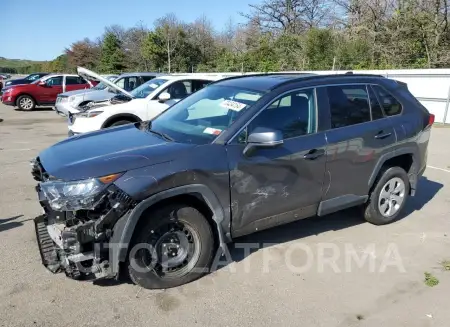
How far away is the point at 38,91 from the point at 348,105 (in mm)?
17411

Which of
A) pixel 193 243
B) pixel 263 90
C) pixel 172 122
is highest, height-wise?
pixel 263 90

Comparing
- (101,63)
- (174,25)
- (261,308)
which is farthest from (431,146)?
(101,63)

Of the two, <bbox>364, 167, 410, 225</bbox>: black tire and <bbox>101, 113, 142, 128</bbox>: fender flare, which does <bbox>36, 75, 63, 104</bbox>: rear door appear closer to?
<bbox>101, 113, 142, 128</bbox>: fender flare

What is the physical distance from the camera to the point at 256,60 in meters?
27.1

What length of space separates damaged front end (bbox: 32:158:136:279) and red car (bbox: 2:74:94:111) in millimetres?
17031

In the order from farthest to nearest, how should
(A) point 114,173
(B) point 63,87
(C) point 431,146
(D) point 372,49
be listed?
(D) point 372,49 < (B) point 63,87 < (C) point 431,146 < (A) point 114,173

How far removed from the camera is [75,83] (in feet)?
62.1

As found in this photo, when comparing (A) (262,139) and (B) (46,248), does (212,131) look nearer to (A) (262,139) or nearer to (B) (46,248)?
(A) (262,139)

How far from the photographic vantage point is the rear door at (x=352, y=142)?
4.11m

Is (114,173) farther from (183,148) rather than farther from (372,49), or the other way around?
(372,49)

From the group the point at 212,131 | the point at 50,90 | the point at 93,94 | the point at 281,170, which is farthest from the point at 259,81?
the point at 50,90

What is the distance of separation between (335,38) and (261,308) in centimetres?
2153

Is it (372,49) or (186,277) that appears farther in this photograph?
(372,49)

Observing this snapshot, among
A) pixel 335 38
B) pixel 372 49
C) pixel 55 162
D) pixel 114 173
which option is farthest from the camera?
pixel 335 38
